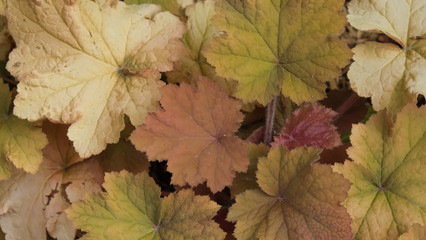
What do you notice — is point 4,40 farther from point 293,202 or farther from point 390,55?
point 390,55

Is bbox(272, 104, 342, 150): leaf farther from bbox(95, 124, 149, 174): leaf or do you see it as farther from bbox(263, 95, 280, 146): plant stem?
bbox(95, 124, 149, 174): leaf

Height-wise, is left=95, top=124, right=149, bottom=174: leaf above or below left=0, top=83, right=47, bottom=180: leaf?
below

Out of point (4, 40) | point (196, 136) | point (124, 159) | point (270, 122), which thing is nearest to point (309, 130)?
point (270, 122)

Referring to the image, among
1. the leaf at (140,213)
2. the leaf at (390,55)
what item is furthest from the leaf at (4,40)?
the leaf at (390,55)

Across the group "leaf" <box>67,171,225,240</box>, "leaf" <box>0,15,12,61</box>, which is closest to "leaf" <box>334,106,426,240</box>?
"leaf" <box>67,171,225,240</box>

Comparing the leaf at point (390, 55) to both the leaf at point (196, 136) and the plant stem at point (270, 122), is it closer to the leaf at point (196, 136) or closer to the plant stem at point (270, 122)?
the plant stem at point (270, 122)

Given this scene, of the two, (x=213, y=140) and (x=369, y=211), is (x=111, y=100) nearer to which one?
(x=213, y=140)
